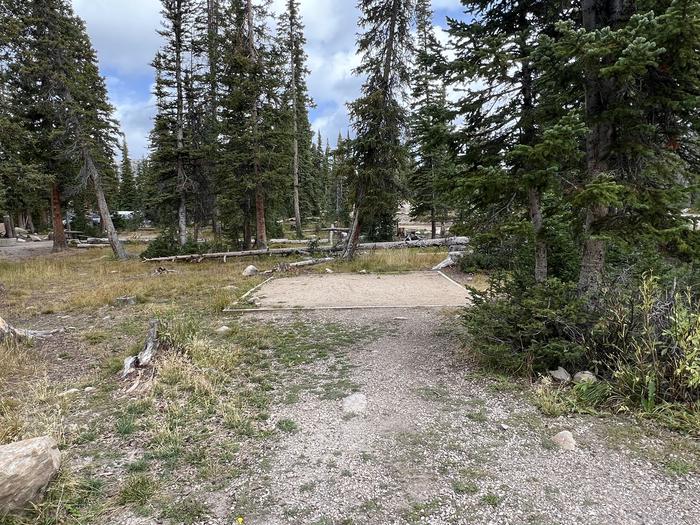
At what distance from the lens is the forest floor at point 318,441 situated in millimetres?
2426

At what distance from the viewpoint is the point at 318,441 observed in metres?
3.22

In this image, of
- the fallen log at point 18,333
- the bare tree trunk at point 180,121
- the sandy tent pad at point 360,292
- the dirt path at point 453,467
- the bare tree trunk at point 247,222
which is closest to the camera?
the dirt path at point 453,467

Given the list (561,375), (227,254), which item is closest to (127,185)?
(227,254)

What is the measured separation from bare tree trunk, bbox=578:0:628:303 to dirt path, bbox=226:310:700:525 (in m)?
1.65

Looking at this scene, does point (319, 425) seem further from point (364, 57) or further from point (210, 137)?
point (210, 137)

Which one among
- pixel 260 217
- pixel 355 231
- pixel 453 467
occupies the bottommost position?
pixel 453 467

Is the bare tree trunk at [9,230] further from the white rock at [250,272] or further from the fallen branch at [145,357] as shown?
the fallen branch at [145,357]

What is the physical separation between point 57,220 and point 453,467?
80.1ft

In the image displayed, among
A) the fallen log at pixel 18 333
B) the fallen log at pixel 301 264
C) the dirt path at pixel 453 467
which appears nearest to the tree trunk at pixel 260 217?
the fallen log at pixel 301 264

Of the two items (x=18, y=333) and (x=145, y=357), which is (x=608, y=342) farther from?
(x=18, y=333)

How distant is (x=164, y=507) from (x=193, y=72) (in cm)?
1881

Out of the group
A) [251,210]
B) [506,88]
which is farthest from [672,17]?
[251,210]

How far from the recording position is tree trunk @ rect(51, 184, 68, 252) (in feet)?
63.1

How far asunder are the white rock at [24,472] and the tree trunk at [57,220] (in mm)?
21494
